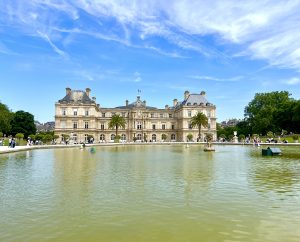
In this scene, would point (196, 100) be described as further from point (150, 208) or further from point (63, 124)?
point (150, 208)

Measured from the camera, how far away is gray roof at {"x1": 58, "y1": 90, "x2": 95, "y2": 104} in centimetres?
9250

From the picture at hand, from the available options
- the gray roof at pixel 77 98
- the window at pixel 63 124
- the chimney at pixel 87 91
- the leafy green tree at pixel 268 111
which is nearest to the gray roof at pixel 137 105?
the chimney at pixel 87 91

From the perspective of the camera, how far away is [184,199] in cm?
1220

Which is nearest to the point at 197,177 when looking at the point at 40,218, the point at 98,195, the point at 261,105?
the point at 98,195

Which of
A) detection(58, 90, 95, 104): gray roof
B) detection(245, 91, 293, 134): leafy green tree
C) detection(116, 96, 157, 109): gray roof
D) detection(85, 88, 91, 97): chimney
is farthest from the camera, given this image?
detection(116, 96, 157, 109): gray roof

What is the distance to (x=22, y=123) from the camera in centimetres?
9775

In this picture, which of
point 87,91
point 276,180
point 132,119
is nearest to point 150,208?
point 276,180

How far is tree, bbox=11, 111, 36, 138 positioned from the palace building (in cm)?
1217

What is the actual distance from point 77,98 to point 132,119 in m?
16.9

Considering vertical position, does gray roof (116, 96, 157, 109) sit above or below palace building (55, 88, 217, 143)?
above

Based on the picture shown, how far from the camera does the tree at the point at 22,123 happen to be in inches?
3814

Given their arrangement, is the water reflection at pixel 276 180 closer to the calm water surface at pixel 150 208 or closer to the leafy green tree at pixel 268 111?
the calm water surface at pixel 150 208

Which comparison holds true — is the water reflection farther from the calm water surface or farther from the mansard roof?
the mansard roof

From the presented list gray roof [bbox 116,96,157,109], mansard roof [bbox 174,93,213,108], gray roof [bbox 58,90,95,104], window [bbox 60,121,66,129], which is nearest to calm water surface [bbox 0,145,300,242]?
window [bbox 60,121,66,129]
